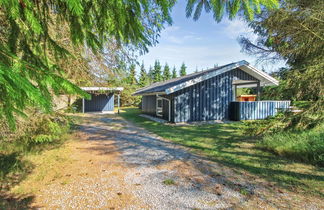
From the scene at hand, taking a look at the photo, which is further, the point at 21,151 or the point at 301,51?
the point at 21,151

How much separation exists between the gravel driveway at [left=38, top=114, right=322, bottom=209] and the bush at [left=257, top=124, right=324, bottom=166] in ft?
6.62

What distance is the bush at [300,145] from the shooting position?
459cm

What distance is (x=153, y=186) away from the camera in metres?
3.53

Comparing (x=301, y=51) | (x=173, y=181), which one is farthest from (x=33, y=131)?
(x=301, y=51)

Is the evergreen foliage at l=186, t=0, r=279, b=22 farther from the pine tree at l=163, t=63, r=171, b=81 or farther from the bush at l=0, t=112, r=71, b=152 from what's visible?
the pine tree at l=163, t=63, r=171, b=81

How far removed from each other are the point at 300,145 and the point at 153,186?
4.24m

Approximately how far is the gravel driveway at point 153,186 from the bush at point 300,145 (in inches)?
79.4

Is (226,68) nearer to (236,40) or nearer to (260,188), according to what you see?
(236,40)

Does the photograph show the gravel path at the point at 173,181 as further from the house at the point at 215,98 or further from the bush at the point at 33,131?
the house at the point at 215,98

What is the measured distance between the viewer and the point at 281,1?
14.6 feet

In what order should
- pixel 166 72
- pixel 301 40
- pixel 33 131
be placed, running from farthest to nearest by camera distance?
pixel 166 72
pixel 33 131
pixel 301 40

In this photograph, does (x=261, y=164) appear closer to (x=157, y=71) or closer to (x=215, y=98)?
(x=215, y=98)

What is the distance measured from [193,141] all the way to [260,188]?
373 centimetres

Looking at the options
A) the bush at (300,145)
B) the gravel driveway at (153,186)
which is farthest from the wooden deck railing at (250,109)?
the gravel driveway at (153,186)
